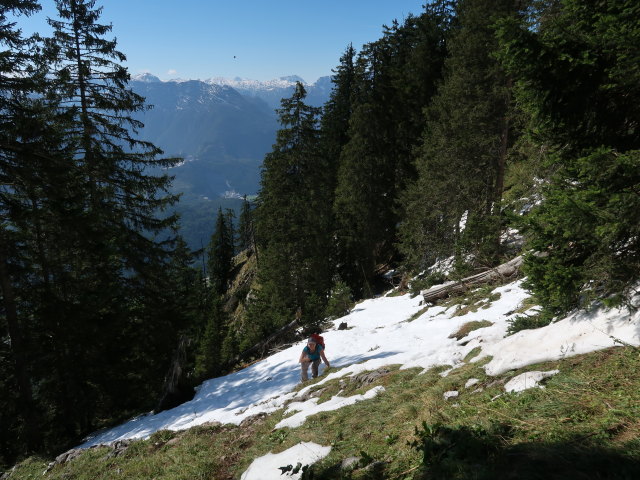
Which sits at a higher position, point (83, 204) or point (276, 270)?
point (83, 204)

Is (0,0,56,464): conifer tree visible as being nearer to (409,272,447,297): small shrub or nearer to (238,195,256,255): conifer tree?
(409,272,447,297): small shrub

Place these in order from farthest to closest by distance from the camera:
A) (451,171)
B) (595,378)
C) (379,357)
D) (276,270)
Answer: (276,270), (451,171), (379,357), (595,378)

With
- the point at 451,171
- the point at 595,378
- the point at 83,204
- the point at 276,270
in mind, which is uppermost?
the point at 83,204

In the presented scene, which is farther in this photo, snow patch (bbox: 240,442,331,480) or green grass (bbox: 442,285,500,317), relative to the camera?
green grass (bbox: 442,285,500,317)

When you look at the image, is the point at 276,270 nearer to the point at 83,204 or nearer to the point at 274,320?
the point at 274,320

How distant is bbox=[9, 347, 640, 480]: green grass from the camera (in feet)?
9.09

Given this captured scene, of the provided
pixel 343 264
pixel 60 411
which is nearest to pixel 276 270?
pixel 343 264

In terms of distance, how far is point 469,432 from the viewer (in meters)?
3.37

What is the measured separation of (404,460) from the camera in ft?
11.5

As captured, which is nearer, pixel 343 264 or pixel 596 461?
pixel 596 461

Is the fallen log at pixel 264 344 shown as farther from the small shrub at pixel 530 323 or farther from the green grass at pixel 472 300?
the small shrub at pixel 530 323

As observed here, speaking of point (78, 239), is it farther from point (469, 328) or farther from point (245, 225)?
point (245, 225)

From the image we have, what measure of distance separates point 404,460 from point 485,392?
1.63 m

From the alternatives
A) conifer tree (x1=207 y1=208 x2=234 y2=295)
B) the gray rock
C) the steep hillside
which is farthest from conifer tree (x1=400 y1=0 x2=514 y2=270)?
conifer tree (x1=207 y1=208 x2=234 y2=295)
